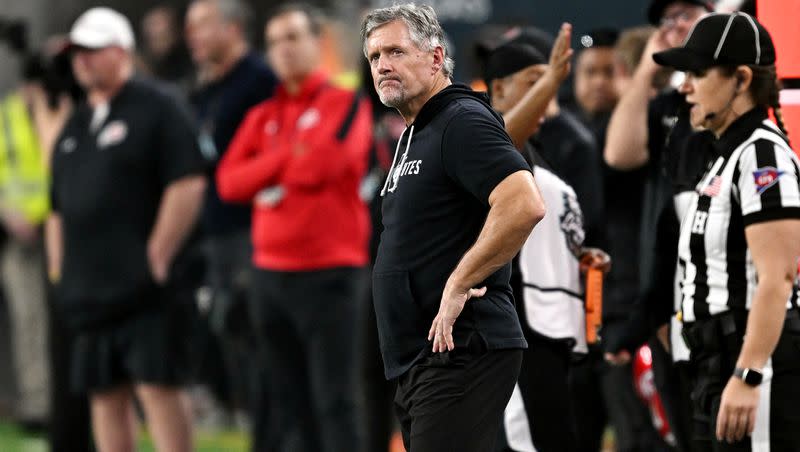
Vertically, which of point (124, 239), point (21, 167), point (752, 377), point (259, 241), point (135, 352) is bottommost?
point (135, 352)

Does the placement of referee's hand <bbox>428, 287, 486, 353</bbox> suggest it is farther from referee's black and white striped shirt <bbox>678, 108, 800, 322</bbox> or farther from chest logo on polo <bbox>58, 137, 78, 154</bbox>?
chest logo on polo <bbox>58, 137, 78, 154</bbox>

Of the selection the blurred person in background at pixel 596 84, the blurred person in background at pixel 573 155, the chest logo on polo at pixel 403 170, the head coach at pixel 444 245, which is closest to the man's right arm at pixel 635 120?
the blurred person in background at pixel 573 155

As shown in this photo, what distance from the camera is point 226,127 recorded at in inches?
357

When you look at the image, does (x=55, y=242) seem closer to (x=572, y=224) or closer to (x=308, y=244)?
(x=308, y=244)

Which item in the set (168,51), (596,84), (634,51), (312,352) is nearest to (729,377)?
(634,51)

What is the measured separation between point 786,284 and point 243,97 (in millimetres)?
4990

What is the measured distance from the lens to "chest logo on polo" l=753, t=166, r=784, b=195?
15.4ft

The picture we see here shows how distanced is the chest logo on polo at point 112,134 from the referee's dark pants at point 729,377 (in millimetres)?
3828

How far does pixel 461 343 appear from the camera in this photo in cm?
459

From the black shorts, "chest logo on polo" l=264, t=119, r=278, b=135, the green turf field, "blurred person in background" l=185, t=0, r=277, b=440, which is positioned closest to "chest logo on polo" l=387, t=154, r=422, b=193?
the black shorts

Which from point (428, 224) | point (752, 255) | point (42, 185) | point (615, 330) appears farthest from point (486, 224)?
point (42, 185)

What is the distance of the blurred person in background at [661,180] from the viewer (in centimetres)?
577

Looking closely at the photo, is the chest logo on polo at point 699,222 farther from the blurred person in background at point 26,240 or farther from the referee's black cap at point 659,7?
the blurred person in background at point 26,240

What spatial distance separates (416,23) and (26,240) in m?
6.83
